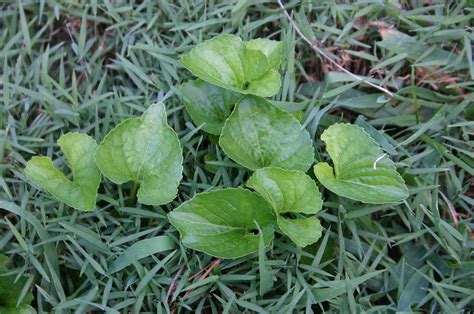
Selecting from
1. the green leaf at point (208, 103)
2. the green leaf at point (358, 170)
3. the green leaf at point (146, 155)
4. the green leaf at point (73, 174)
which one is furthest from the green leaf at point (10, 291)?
the green leaf at point (358, 170)

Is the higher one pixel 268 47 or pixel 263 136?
pixel 268 47

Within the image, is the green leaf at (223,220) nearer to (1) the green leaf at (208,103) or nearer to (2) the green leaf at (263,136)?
(2) the green leaf at (263,136)

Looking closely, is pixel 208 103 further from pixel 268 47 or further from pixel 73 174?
pixel 73 174

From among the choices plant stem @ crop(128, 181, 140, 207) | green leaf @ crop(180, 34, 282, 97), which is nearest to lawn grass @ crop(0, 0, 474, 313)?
plant stem @ crop(128, 181, 140, 207)

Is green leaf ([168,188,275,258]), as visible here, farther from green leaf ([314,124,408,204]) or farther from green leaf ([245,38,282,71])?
green leaf ([245,38,282,71])

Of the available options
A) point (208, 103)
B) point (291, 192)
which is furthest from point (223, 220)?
point (208, 103)

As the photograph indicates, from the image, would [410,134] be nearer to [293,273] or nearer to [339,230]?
[339,230]
